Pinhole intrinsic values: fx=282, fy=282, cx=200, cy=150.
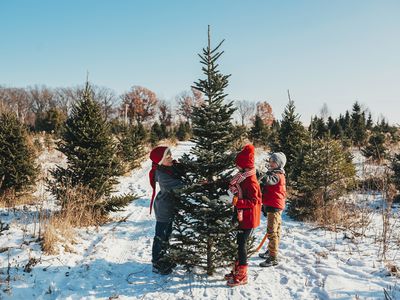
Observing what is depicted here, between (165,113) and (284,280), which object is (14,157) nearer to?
(284,280)

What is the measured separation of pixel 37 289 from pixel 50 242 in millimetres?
1197

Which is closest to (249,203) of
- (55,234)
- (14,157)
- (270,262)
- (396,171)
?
(270,262)

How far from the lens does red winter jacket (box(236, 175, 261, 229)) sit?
432 cm

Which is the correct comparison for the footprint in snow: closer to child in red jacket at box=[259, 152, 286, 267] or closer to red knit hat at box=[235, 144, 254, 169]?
child in red jacket at box=[259, 152, 286, 267]

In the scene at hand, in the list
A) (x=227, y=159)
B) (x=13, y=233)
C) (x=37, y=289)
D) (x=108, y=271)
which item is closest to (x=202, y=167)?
(x=227, y=159)

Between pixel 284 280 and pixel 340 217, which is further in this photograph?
pixel 340 217

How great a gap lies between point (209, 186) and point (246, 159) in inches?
30.1

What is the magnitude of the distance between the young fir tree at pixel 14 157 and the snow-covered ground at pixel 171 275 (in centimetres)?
250

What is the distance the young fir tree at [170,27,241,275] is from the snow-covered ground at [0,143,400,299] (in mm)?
462

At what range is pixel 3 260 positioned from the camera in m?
4.68

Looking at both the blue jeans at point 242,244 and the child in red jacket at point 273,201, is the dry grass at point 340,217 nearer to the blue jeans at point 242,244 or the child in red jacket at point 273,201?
the child in red jacket at point 273,201

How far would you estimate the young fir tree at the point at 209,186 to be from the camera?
443 cm

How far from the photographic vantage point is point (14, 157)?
8.42 meters

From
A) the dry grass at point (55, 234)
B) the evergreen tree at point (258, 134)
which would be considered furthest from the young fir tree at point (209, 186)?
the evergreen tree at point (258, 134)
